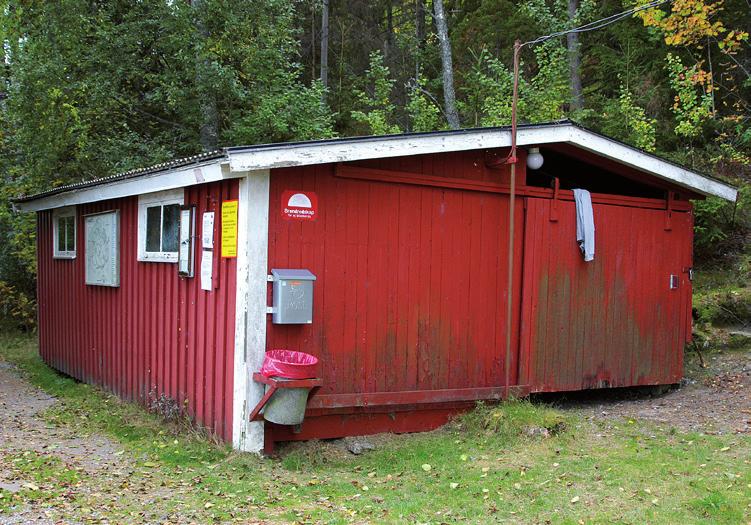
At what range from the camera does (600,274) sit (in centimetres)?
795

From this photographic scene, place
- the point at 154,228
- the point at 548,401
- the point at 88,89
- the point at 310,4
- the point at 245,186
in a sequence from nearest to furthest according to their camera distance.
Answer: the point at 245,186, the point at 154,228, the point at 548,401, the point at 88,89, the point at 310,4

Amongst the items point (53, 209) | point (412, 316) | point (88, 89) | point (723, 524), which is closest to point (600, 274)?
point (412, 316)

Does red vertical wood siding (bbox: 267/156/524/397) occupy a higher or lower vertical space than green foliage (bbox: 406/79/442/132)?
lower

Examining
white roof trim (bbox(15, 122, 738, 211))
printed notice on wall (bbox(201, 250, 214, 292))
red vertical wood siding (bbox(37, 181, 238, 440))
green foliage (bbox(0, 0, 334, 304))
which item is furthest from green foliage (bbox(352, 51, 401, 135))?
printed notice on wall (bbox(201, 250, 214, 292))

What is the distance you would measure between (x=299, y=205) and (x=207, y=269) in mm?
1073

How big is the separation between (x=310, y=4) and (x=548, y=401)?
13.7 m

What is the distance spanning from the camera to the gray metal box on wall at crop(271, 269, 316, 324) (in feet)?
19.5

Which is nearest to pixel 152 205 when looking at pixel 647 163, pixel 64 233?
pixel 64 233

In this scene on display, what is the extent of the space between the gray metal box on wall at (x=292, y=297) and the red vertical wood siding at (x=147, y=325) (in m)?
0.41

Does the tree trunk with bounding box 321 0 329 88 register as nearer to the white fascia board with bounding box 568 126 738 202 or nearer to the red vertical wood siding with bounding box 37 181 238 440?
the red vertical wood siding with bounding box 37 181 238 440

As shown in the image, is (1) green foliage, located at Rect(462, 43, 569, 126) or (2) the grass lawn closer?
(2) the grass lawn

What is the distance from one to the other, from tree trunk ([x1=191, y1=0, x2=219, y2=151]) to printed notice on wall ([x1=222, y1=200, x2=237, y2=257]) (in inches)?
319

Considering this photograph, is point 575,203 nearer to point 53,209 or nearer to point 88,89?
point 53,209

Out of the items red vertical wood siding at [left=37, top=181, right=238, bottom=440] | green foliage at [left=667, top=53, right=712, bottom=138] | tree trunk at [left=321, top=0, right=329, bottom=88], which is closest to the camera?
red vertical wood siding at [left=37, top=181, right=238, bottom=440]
